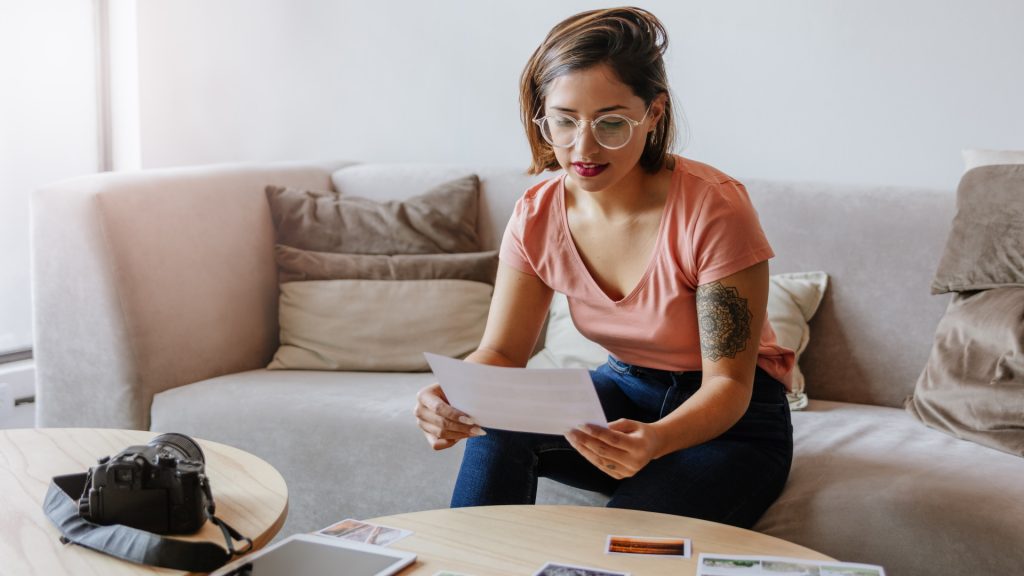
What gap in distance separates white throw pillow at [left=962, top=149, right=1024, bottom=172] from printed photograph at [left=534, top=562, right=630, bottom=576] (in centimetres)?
134

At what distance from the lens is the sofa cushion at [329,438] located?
1.99m

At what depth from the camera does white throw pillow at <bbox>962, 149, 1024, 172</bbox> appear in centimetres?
204

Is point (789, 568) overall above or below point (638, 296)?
below

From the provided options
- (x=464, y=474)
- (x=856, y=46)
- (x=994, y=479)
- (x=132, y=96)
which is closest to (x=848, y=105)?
(x=856, y=46)

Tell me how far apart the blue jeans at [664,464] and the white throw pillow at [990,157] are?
2.53 feet

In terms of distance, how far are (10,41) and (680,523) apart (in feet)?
8.03

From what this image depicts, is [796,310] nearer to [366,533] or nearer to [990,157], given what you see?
[990,157]

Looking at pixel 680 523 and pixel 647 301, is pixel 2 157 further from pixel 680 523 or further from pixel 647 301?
pixel 680 523

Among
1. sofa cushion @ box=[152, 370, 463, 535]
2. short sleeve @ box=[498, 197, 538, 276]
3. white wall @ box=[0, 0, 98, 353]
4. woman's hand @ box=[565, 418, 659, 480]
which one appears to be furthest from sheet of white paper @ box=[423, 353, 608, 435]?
white wall @ box=[0, 0, 98, 353]

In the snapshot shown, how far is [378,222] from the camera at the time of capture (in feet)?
8.29

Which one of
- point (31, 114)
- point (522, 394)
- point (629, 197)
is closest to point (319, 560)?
point (522, 394)

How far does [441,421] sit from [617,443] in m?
0.26

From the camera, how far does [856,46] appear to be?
2406 mm

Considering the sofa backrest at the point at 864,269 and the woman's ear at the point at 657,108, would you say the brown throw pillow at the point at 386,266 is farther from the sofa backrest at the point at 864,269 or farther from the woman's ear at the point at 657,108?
the woman's ear at the point at 657,108
